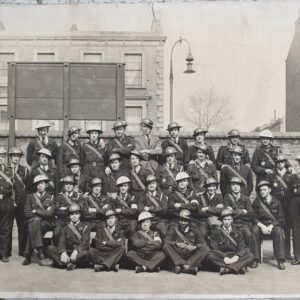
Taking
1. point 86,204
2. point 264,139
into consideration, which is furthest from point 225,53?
point 86,204

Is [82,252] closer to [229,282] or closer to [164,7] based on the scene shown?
[229,282]

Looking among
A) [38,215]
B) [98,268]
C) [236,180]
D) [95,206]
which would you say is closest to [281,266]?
[236,180]

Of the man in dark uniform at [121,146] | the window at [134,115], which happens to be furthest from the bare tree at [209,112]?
the man in dark uniform at [121,146]

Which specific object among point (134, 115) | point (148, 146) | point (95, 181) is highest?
point (134, 115)

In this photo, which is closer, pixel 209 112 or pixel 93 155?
pixel 93 155

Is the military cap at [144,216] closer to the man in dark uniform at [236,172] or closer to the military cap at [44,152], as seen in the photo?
the man in dark uniform at [236,172]

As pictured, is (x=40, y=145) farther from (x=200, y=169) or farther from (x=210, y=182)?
(x=210, y=182)
